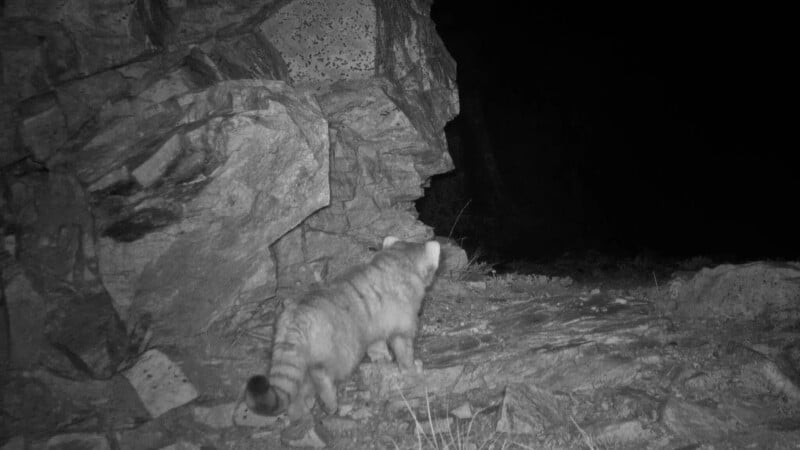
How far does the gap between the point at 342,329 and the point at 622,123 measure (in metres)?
29.6

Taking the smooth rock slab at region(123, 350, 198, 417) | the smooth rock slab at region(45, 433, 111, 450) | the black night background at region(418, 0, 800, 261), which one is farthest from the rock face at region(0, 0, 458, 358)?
the black night background at region(418, 0, 800, 261)

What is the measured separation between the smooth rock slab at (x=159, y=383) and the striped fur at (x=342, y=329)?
1634 mm

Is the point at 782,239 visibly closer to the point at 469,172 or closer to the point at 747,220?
the point at 747,220

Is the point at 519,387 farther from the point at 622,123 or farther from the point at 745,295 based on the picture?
the point at 622,123

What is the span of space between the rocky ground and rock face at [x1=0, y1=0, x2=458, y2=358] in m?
0.62

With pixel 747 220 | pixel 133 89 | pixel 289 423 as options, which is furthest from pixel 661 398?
pixel 747 220

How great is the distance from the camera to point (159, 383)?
626 cm

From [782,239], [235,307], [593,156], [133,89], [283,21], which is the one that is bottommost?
[782,239]

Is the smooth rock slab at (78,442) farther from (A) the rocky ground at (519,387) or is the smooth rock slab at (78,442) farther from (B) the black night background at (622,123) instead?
(B) the black night background at (622,123)

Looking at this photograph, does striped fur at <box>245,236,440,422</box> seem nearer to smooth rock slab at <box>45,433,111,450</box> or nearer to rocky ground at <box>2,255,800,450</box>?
rocky ground at <box>2,255,800,450</box>

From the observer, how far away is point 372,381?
630 centimetres

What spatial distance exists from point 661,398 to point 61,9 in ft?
30.5

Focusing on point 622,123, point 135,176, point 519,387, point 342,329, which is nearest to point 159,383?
point 342,329

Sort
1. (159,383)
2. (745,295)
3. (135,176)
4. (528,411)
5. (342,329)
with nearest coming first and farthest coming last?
(528,411) < (342,329) < (159,383) < (135,176) < (745,295)
